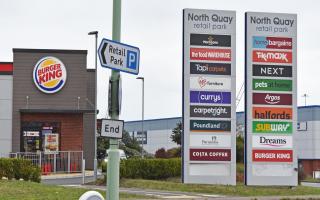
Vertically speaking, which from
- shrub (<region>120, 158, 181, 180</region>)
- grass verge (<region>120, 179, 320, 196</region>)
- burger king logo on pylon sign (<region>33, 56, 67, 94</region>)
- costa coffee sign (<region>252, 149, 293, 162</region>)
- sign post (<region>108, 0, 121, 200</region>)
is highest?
burger king logo on pylon sign (<region>33, 56, 67, 94</region>)

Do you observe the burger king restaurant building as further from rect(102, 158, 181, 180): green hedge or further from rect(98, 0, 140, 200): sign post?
rect(98, 0, 140, 200): sign post

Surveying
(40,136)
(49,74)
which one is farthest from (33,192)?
(49,74)

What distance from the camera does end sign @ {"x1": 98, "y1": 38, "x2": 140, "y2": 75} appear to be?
35.2 feet

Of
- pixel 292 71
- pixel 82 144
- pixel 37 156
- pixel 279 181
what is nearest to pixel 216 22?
pixel 292 71

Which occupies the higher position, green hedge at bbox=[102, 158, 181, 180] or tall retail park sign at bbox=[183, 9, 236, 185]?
tall retail park sign at bbox=[183, 9, 236, 185]

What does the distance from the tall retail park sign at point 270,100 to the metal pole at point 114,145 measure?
1390cm

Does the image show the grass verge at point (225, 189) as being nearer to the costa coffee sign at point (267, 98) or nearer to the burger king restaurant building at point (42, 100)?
the costa coffee sign at point (267, 98)

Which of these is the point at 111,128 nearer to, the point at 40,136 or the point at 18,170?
the point at 18,170

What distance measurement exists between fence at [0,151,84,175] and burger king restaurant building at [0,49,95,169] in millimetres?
1964

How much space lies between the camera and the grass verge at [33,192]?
17.9m

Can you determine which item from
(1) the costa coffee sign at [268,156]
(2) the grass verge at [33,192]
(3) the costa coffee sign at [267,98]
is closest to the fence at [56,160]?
(1) the costa coffee sign at [268,156]

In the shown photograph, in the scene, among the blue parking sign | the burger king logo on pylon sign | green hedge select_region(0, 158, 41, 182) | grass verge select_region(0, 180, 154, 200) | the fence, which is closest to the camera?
the blue parking sign

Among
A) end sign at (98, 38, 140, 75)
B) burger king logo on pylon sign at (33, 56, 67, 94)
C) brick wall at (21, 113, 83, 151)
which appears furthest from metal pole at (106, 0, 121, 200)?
brick wall at (21, 113, 83, 151)

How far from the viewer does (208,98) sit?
77.5 ft
